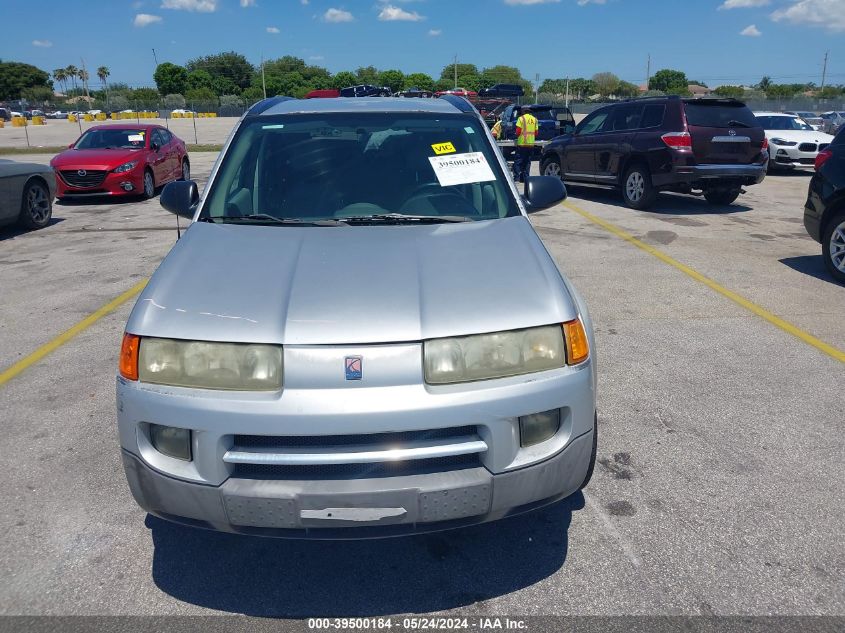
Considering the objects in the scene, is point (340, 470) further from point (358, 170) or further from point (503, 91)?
point (503, 91)

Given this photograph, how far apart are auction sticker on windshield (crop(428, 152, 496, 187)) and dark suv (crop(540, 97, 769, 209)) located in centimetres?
800

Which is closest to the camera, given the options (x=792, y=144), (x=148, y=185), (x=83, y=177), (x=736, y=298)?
(x=736, y=298)

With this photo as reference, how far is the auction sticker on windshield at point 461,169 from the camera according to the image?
3748mm

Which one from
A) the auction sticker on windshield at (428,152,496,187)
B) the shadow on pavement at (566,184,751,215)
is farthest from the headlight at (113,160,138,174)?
the auction sticker on windshield at (428,152,496,187)

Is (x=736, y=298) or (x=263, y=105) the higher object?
(x=263, y=105)

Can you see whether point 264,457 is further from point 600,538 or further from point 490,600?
point 600,538

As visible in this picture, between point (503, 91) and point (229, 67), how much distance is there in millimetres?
95105

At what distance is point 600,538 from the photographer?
9.82 ft

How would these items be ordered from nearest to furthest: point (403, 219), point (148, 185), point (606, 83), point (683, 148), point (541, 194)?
point (403, 219) → point (541, 194) → point (683, 148) → point (148, 185) → point (606, 83)

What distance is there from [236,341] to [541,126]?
64.7ft

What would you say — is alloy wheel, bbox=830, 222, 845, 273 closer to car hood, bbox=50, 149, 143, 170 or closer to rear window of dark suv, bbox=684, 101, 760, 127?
rear window of dark suv, bbox=684, 101, 760, 127


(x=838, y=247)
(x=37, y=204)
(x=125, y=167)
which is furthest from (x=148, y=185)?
(x=838, y=247)

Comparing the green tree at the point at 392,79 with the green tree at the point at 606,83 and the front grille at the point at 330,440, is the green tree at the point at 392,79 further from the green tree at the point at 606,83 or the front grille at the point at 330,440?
the front grille at the point at 330,440

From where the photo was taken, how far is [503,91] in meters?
32.4
